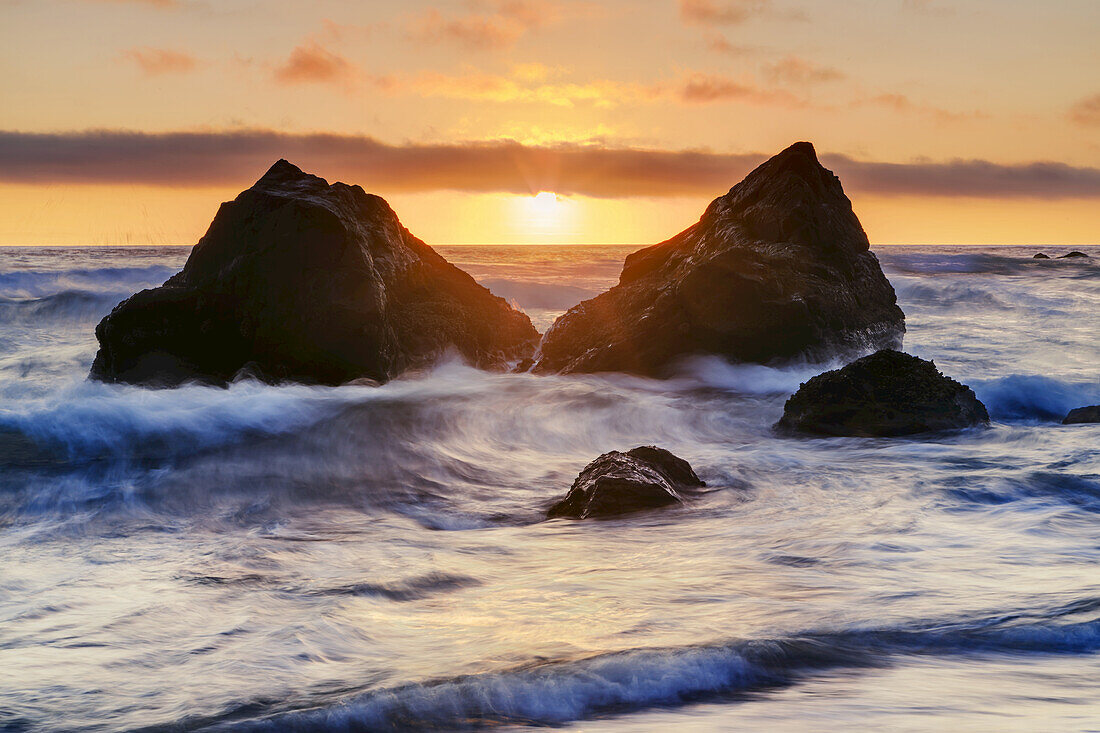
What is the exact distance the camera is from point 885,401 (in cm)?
845

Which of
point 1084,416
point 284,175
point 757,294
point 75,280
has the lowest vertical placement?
point 1084,416

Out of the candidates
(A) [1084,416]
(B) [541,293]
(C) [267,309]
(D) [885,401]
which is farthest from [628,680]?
(B) [541,293]

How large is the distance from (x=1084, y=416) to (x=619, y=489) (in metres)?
5.87

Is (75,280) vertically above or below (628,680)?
above

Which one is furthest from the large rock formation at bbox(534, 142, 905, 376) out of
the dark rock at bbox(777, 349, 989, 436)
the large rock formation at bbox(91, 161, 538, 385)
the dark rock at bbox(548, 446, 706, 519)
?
the dark rock at bbox(548, 446, 706, 519)

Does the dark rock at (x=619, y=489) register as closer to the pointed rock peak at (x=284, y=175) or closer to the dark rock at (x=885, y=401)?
the dark rock at (x=885, y=401)

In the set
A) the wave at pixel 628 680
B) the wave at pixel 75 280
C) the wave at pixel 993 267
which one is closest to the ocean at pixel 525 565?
the wave at pixel 628 680

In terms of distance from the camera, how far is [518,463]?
8211 millimetres

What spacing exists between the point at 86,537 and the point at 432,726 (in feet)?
12.3

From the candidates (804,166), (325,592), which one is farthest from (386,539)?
(804,166)

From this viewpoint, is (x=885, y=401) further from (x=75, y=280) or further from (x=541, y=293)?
(x=75, y=280)

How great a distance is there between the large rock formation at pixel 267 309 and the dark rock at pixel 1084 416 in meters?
7.03

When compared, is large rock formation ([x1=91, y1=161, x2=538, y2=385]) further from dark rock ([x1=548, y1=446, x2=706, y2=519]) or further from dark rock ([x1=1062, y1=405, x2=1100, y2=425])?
dark rock ([x1=1062, y1=405, x2=1100, y2=425])

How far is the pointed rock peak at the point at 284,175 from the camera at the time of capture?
36.0ft
